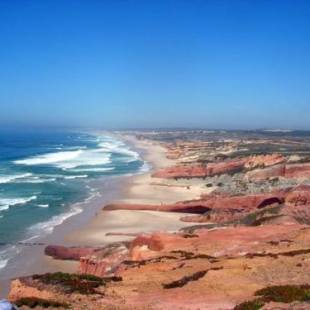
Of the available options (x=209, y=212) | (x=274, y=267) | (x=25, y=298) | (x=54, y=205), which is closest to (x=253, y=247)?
(x=274, y=267)

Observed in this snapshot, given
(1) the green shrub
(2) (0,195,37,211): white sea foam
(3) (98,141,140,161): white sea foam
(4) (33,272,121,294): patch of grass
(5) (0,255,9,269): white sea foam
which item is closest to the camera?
(1) the green shrub

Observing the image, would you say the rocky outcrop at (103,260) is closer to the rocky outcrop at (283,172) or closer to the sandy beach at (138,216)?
the sandy beach at (138,216)

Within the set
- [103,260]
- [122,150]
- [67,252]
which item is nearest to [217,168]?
[67,252]

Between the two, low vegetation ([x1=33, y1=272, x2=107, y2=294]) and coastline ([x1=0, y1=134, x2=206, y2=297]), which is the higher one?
low vegetation ([x1=33, y1=272, x2=107, y2=294])

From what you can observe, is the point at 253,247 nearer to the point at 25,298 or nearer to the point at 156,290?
the point at 156,290

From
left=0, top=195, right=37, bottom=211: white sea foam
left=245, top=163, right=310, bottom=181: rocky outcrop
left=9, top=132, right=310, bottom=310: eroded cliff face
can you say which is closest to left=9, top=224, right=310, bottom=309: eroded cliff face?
left=9, top=132, right=310, bottom=310: eroded cliff face

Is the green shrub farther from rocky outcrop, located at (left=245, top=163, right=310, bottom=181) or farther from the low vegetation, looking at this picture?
rocky outcrop, located at (left=245, top=163, right=310, bottom=181)

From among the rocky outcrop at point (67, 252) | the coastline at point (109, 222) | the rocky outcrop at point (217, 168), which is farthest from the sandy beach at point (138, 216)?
the rocky outcrop at point (217, 168)
